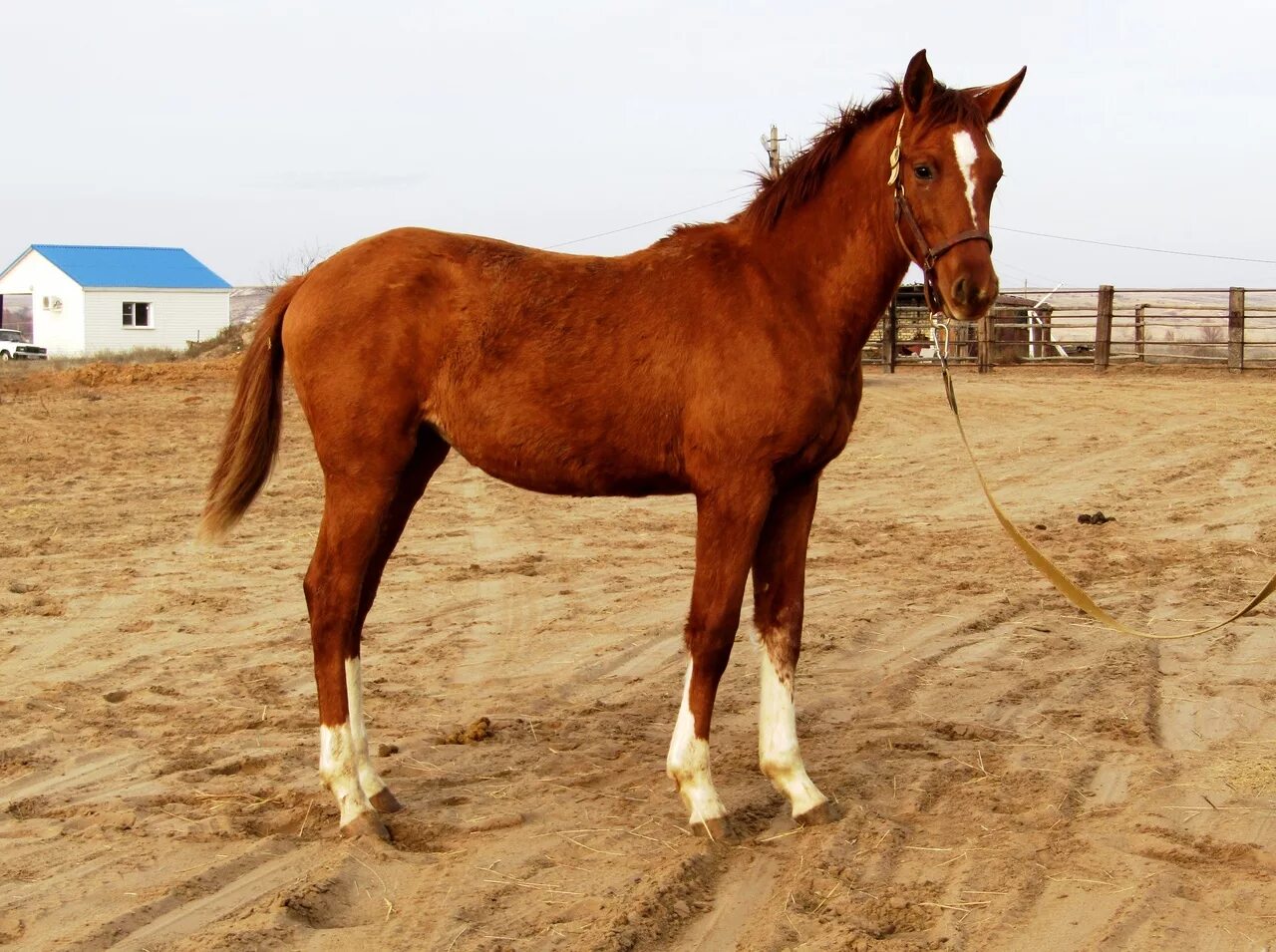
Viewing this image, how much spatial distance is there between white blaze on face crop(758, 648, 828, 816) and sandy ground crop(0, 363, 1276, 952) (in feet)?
0.37

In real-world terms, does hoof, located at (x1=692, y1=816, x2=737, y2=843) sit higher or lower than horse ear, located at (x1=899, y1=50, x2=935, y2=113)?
lower

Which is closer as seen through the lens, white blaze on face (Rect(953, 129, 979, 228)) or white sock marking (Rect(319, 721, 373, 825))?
white blaze on face (Rect(953, 129, 979, 228))

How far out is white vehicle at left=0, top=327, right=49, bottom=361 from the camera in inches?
1570

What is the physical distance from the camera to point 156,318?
49.5 m

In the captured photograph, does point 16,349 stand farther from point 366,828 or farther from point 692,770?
point 692,770

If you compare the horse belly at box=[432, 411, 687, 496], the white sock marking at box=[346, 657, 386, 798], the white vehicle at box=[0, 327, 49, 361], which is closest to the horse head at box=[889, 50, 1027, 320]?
the horse belly at box=[432, 411, 687, 496]

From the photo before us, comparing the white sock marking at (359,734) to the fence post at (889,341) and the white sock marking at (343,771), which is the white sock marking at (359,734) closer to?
the white sock marking at (343,771)

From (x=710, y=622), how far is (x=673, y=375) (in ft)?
2.69

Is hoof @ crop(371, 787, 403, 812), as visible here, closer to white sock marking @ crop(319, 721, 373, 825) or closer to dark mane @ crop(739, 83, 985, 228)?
white sock marking @ crop(319, 721, 373, 825)

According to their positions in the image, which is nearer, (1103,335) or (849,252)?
(849,252)

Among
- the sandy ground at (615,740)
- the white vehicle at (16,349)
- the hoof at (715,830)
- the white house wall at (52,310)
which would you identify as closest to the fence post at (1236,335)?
the sandy ground at (615,740)

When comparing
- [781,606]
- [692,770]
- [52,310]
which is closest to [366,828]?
[692,770]

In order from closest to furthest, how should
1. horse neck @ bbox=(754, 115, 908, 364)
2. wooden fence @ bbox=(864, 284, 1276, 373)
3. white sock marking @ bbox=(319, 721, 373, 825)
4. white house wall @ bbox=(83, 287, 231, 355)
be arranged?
white sock marking @ bbox=(319, 721, 373, 825)
horse neck @ bbox=(754, 115, 908, 364)
wooden fence @ bbox=(864, 284, 1276, 373)
white house wall @ bbox=(83, 287, 231, 355)

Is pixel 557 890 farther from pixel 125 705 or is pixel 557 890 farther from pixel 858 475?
pixel 858 475
